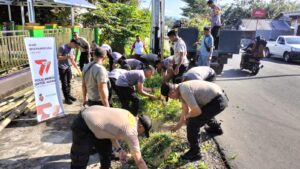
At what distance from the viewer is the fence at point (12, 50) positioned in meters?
7.54

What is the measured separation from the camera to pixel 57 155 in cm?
473

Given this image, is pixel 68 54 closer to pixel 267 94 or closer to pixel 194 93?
pixel 194 93

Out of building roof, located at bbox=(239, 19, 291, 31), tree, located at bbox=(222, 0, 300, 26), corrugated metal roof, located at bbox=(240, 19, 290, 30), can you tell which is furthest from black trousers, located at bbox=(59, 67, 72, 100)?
tree, located at bbox=(222, 0, 300, 26)

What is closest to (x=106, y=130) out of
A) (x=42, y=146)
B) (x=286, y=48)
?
(x=42, y=146)

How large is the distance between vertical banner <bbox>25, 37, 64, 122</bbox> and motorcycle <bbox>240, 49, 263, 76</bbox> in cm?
891

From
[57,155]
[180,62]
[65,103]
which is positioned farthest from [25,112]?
[180,62]

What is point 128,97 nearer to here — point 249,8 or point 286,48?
point 286,48

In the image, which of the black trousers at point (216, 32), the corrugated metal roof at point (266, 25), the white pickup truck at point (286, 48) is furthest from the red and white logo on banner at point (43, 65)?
the corrugated metal roof at point (266, 25)

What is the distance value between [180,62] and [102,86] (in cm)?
329

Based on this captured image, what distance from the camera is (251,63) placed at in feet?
40.1

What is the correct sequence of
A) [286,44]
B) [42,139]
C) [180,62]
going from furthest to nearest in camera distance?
[286,44]
[180,62]
[42,139]

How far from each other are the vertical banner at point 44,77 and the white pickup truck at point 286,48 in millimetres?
15433

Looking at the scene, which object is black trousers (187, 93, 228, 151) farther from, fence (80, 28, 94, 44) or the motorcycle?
fence (80, 28, 94, 44)

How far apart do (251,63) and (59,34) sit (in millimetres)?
8213
